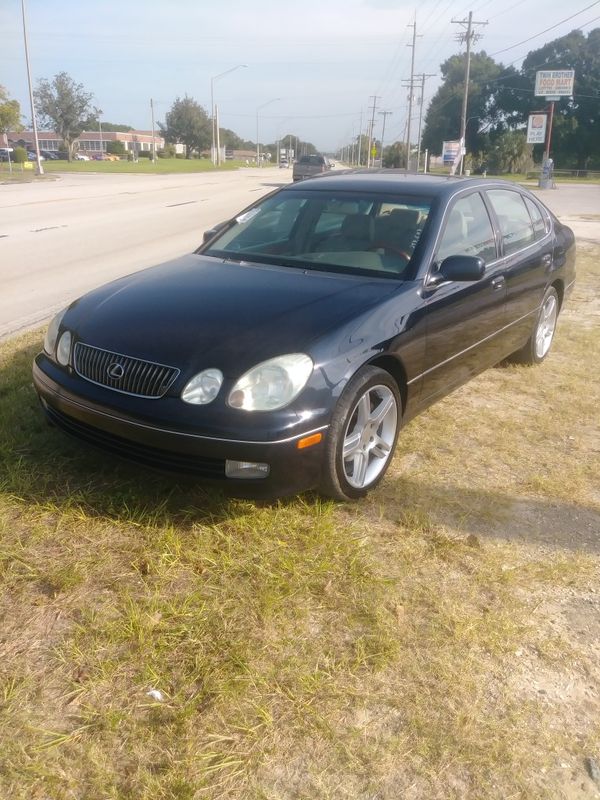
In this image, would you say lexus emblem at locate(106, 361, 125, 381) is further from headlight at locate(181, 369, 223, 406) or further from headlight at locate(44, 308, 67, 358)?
headlight at locate(44, 308, 67, 358)

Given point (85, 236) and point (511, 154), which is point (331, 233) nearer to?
point (85, 236)

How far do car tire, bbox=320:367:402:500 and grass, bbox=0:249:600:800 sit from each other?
0.13 metres

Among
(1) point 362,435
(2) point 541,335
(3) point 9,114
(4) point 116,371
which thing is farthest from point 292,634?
(3) point 9,114

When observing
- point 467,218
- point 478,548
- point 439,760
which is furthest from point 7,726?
point 467,218

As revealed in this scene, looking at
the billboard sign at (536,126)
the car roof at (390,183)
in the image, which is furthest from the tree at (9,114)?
the car roof at (390,183)

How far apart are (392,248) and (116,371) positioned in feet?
5.82

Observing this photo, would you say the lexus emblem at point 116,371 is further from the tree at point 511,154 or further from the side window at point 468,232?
the tree at point 511,154

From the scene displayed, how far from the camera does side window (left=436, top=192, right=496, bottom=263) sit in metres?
4.13

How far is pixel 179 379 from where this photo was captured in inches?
117

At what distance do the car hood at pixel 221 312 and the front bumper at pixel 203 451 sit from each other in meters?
0.30

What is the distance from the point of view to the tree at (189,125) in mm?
103062

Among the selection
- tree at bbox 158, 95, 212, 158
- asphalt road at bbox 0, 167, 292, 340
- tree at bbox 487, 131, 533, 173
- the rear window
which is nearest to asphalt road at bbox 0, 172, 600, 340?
asphalt road at bbox 0, 167, 292, 340

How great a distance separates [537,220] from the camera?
18.3 ft

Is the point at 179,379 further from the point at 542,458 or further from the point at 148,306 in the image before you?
the point at 542,458
